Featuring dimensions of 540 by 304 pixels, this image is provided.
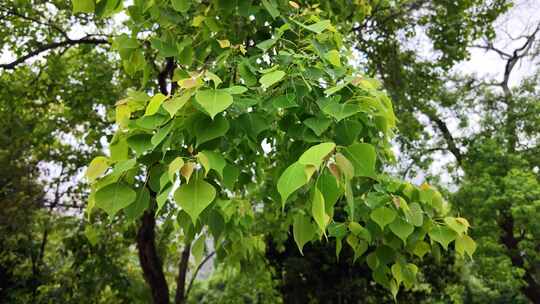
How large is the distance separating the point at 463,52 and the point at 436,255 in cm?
426

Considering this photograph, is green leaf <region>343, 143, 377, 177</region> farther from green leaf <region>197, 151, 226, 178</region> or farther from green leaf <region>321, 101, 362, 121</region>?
green leaf <region>197, 151, 226, 178</region>

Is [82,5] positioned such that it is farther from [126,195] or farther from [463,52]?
[463,52]

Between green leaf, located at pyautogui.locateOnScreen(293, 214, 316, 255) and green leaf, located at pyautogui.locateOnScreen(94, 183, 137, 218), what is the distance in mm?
376

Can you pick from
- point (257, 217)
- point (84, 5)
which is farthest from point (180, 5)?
point (257, 217)

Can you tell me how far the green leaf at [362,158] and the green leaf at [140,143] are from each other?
1.48 feet

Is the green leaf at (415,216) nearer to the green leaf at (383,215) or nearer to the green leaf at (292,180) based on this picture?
the green leaf at (383,215)

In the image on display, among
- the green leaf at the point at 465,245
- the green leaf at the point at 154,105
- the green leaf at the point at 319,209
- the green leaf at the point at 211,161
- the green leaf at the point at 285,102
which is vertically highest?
the green leaf at the point at 285,102

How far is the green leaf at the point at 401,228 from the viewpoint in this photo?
3.82 feet

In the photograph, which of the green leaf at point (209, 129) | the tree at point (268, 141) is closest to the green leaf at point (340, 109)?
the tree at point (268, 141)

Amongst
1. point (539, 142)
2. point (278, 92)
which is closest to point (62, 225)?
point (278, 92)

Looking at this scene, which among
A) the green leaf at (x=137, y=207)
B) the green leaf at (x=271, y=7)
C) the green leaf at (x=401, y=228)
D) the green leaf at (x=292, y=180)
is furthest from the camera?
the green leaf at (x=271, y=7)

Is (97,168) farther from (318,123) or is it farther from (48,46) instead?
(48,46)

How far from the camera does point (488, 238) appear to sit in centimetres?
748

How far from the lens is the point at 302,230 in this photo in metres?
1.06
